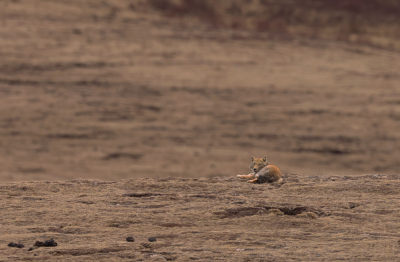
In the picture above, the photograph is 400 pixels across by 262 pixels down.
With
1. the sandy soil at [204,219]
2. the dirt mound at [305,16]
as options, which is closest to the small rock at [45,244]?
the sandy soil at [204,219]

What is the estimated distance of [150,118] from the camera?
15.6 m

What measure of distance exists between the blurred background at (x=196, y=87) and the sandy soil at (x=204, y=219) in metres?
5.94

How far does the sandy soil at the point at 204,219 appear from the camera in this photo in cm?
463

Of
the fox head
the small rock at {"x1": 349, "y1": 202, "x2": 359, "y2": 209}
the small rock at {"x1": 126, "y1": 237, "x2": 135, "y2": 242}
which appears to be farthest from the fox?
the small rock at {"x1": 126, "y1": 237, "x2": 135, "y2": 242}

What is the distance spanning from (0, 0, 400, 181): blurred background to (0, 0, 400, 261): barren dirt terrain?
0.05 metres

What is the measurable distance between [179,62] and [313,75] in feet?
10.6

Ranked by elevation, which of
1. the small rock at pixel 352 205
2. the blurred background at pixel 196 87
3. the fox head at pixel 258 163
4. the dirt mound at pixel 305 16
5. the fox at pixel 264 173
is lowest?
the small rock at pixel 352 205

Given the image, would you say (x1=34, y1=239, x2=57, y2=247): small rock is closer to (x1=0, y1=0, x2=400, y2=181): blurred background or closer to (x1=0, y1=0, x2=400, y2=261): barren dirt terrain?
(x1=0, y1=0, x2=400, y2=261): barren dirt terrain

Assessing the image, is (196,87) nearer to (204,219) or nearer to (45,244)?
(204,219)

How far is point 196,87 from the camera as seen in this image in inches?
690

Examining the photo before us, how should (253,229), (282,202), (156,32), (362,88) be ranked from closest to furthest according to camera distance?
(253,229)
(282,202)
(362,88)
(156,32)

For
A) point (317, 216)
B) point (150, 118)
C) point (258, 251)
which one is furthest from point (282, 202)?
point (150, 118)

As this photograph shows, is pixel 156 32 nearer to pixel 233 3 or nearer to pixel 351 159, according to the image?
pixel 233 3

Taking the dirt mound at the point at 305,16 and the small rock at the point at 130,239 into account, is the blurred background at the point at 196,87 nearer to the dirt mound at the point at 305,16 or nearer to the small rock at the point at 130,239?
the dirt mound at the point at 305,16
